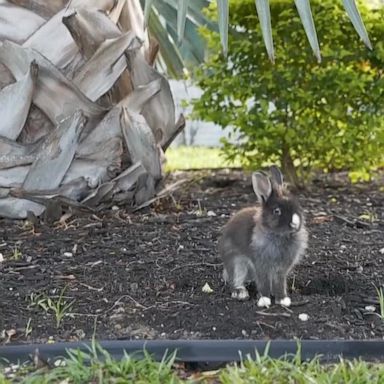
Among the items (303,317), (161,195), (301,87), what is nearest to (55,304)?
(303,317)

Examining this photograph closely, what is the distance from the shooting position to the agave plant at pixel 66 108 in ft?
16.3

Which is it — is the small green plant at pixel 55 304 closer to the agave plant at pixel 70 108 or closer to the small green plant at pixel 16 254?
the small green plant at pixel 16 254

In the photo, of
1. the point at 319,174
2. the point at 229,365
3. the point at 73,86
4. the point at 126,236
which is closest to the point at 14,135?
the point at 73,86

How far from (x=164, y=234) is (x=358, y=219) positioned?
4.11ft

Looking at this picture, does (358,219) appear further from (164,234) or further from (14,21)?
(14,21)

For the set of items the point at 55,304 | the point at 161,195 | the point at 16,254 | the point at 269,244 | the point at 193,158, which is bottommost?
the point at 193,158

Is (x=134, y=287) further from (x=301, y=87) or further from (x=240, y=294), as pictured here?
(x=301, y=87)

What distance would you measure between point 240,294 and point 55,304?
2.53 feet

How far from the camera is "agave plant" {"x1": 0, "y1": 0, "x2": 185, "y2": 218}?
4965 millimetres

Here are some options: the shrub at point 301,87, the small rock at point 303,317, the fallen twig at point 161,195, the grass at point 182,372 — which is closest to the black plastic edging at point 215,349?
the grass at point 182,372

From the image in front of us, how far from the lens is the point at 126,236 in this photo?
469 cm

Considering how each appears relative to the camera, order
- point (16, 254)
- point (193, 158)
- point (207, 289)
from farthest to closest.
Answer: point (193, 158) → point (16, 254) → point (207, 289)

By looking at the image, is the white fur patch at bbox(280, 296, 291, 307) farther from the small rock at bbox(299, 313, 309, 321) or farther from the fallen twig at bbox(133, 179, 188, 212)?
the fallen twig at bbox(133, 179, 188, 212)

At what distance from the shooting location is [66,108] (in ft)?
16.5
